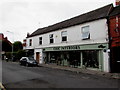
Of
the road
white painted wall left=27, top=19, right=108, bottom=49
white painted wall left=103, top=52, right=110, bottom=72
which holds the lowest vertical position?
the road

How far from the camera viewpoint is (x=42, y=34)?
28328 millimetres

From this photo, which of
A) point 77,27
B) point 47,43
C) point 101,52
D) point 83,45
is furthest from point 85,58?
point 47,43

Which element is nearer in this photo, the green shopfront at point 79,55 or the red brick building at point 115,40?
the red brick building at point 115,40

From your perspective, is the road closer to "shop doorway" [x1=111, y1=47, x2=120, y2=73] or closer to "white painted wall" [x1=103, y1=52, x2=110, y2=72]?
"white painted wall" [x1=103, y1=52, x2=110, y2=72]

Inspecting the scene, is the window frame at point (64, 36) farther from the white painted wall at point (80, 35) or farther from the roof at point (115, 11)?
the roof at point (115, 11)

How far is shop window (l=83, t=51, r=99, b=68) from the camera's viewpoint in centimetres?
1794

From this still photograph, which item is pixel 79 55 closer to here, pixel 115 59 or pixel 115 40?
pixel 115 59

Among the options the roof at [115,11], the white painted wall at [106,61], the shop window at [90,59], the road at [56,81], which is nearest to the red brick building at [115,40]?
the roof at [115,11]

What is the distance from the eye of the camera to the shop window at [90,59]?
58.9ft

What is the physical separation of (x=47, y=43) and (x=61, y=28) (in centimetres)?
459

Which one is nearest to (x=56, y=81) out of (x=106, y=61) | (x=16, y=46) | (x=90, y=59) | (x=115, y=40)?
(x=106, y=61)

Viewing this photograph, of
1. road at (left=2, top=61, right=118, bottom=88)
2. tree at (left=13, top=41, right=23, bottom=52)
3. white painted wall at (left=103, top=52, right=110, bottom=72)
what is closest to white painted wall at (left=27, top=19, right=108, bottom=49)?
white painted wall at (left=103, top=52, right=110, bottom=72)

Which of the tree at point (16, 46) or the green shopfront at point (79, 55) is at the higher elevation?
the tree at point (16, 46)

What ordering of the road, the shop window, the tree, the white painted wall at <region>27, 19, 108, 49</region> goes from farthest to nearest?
the tree
the shop window
the white painted wall at <region>27, 19, 108, 49</region>
the road
